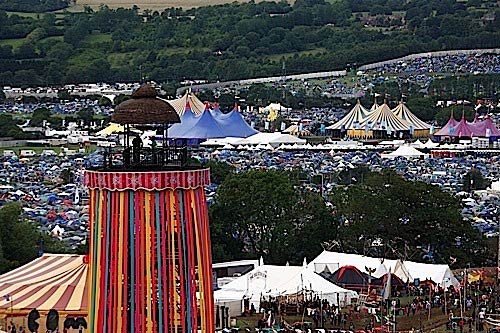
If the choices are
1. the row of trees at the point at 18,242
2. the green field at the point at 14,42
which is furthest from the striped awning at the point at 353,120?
the green field at the point at 14,42

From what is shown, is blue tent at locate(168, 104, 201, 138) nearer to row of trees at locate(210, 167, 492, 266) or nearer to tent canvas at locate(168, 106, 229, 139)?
tent canvas at locate(168, 106, 229, 139)

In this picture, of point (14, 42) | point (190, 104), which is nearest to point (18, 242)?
point (190, 104)

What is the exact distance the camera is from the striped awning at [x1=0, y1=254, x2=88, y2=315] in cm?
2056

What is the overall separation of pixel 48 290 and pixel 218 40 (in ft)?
478

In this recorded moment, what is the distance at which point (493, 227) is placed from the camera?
38.8 meters

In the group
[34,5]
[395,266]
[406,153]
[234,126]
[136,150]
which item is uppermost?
[34,5]

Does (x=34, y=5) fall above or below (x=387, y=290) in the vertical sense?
above

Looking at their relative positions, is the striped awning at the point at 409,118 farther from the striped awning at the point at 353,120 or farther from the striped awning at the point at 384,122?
the striped awning at the point at 353,120

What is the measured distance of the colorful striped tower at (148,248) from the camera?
7.90 m

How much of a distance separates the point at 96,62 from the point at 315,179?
100m

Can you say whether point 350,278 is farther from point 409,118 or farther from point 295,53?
point 295,53

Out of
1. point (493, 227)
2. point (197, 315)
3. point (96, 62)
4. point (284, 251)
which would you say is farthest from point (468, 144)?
point (96, 62)

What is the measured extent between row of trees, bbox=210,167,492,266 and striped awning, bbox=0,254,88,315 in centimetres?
984

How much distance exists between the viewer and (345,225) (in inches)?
1329
